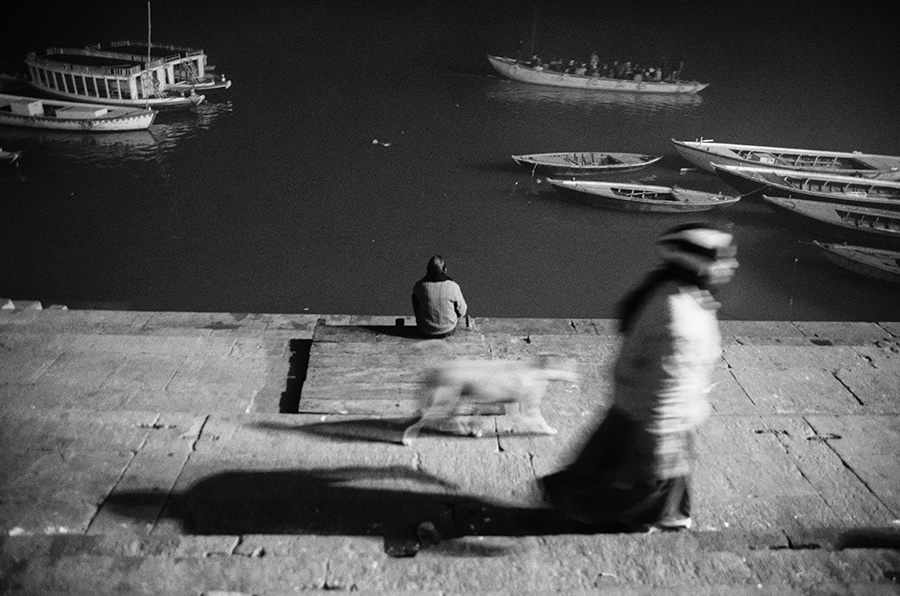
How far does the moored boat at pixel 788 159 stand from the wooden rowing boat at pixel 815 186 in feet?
2.22

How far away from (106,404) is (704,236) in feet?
13.3

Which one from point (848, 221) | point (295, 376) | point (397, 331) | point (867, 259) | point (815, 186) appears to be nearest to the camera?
point (295, 376)

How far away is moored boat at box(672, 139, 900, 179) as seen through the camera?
1947cm

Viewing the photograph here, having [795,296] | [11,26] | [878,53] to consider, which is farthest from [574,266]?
[11,26]

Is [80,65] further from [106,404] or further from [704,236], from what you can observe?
[704,236]

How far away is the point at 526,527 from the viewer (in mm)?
3320

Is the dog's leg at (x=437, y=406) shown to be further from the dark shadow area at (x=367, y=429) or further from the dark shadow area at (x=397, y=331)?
the dark shadow area at (x=397, y=331)

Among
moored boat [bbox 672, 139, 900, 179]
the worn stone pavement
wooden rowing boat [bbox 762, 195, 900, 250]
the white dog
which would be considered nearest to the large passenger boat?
moored boat [bbox 672, 139, 900, 179]

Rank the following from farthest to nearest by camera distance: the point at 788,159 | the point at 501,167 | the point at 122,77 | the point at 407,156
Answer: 1. the point at 122,77
2. the point at 407,156
3. the point at 501,167
4. the point at 788,159

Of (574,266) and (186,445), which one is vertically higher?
(186,445)

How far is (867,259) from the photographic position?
13.9 meters

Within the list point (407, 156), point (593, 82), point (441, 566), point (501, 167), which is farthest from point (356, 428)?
point (593, 82)

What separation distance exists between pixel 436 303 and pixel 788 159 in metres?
18.8

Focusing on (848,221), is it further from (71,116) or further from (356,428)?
(71,116)
